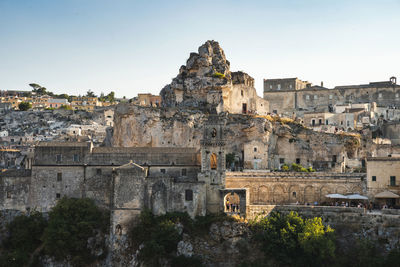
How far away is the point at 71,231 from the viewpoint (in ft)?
137

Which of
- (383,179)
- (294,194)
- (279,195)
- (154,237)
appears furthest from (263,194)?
(154,237)

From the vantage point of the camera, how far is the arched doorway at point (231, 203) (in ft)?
139

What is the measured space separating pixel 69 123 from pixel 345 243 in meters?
57.6

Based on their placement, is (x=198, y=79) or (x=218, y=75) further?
(x=198, y=79)

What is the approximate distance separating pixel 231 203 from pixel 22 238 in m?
17.5

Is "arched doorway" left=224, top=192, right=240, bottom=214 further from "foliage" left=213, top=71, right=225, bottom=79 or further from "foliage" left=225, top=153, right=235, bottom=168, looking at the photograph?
"foliage" left=213, top=71, right=225, bottom=79

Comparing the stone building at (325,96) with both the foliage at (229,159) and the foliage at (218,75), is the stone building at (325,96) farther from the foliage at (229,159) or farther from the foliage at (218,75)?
the foliage at (229,159)

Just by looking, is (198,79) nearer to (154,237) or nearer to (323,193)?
(323,193)

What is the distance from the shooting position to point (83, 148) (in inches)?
1748

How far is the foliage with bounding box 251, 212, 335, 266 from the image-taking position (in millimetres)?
37969

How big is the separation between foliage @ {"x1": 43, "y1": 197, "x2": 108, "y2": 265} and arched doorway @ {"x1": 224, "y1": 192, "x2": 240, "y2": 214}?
10.1m

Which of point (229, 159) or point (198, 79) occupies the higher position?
point (198, 79)

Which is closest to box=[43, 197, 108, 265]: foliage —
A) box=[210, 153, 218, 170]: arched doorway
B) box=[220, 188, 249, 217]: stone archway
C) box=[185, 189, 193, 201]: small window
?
box=[185, 189, 193, 201]: small window

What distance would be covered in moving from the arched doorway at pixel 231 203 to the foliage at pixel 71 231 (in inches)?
398
